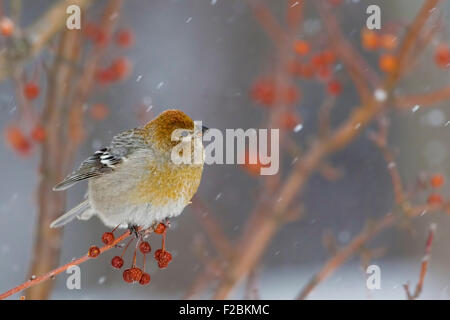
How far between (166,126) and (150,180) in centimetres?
19

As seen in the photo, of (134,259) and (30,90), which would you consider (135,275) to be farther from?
(30,90)

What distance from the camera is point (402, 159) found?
584cm

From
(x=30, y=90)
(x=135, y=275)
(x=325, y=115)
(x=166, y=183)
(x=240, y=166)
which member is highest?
(x=240, y=166)

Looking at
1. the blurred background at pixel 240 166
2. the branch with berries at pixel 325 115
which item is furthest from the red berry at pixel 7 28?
the blurred background at pixel 240 166

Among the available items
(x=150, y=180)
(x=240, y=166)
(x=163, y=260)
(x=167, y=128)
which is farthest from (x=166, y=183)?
(x=240, y=166)

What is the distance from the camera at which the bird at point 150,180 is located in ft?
5.93

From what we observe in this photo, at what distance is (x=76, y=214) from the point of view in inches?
85.6

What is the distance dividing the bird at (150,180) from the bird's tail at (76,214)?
5cm

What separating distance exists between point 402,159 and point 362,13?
1.64m

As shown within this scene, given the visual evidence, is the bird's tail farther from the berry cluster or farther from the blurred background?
the blurred background

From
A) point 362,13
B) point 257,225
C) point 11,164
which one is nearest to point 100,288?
point 11,164

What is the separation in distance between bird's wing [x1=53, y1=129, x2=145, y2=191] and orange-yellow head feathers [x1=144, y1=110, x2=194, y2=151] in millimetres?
86

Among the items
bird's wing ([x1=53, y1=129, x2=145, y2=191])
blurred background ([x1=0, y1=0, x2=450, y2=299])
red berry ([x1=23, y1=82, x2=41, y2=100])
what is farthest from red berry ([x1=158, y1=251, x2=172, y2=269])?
blurred background ([x1=0, y1=0, x2=450, y2=299])
